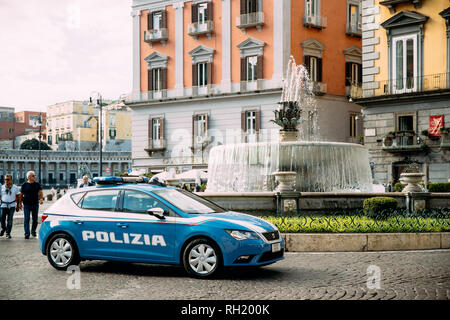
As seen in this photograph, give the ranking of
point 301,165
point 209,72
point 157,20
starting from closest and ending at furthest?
1. point 301,165
2. point 209,72
3. point 157,20

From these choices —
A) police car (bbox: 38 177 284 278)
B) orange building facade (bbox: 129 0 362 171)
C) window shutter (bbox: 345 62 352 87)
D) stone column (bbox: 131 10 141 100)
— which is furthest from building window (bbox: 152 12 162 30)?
police car (bbox: 38 177 284 278)

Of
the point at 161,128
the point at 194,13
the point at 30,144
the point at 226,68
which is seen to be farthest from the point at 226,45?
the point at 30,144

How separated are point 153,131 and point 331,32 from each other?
14.0m

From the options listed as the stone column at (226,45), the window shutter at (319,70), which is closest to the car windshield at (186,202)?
the window shutter at (319,70)

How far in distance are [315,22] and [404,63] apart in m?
9.10

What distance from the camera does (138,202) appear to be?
30.4 ft

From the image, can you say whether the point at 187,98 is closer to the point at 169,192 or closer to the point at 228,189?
the point at 228,189

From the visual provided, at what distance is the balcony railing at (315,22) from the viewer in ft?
120

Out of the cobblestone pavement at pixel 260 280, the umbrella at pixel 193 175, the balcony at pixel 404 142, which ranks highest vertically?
the balcony at pixel 404 142

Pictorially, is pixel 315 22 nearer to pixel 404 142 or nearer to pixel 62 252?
pixel 404 142

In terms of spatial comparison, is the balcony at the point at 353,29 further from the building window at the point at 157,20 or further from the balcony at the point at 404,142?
the building window at the point at 157,20

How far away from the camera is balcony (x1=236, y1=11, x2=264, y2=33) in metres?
36.5

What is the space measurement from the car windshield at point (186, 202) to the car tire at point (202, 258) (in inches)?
24.4
